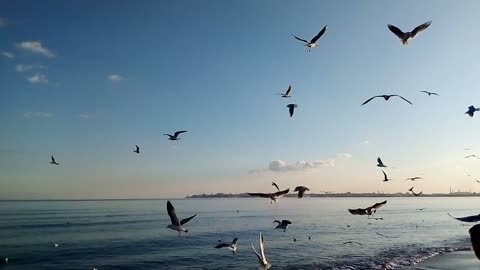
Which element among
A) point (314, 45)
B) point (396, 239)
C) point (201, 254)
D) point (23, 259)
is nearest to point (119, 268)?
point (201, 254)

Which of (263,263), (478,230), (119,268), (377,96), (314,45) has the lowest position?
(119,268)

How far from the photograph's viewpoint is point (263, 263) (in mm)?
7797

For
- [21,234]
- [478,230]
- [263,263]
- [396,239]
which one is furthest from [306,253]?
[21,234]

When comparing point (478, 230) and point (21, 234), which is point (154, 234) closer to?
point (21, 234)

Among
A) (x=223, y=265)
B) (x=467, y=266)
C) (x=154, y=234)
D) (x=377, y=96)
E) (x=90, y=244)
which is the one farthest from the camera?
(x=154, y=234)

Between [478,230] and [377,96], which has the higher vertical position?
[377,96]

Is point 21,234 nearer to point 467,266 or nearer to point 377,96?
point 467,266

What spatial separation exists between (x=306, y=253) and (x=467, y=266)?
14735 millimetres

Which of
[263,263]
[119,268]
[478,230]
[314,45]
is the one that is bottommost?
[119,268]

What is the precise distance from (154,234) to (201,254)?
2192cm

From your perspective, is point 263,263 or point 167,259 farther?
point 167,259

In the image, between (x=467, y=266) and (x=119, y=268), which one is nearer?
(x=467, y=266)

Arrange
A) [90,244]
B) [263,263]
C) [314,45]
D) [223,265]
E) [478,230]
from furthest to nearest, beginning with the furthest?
[90,244] → [223,265] → [314,45] → [263,263] → [478,230]

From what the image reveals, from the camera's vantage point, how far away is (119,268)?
3612cm
